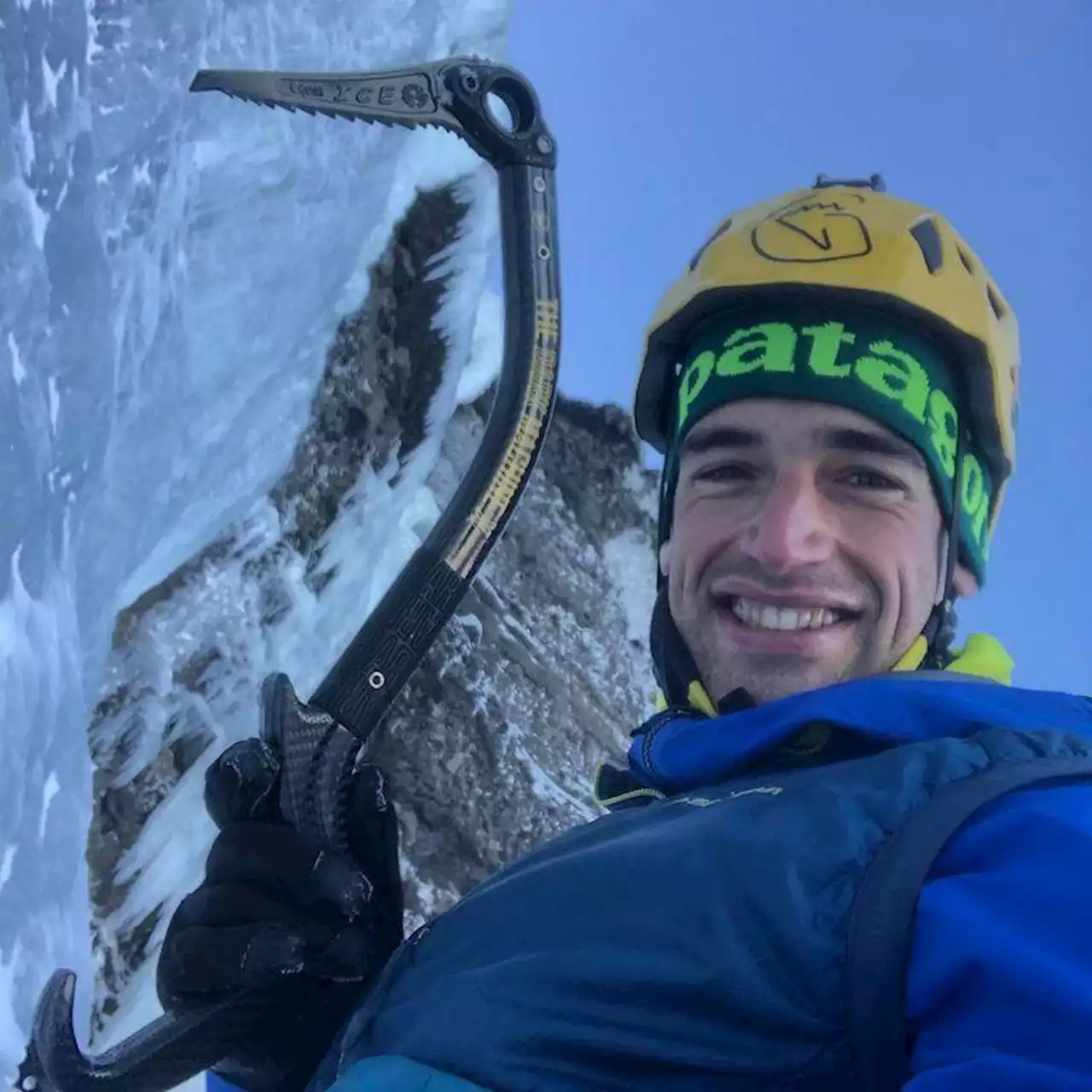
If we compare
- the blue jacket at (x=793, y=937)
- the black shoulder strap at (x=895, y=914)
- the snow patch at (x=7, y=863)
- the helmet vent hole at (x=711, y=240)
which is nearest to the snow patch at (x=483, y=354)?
the snow patch at (x=7, y=863)

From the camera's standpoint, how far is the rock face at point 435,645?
14.3 feet

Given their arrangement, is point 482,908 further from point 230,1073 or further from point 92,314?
point 92,314

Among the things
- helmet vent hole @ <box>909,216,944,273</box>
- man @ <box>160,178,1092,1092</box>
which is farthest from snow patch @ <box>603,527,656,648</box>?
helmet vent hole @ <box>909,216,944,273</box>

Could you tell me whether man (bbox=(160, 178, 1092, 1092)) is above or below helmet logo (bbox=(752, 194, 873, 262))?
below

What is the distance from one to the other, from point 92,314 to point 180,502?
1.46m

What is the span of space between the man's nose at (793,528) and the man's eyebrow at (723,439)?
8 cm

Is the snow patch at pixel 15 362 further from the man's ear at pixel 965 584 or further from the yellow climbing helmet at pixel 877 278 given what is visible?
the man's ear at pixel 965 584

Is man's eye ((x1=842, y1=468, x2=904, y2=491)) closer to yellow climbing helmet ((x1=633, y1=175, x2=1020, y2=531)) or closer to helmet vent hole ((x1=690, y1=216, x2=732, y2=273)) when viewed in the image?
yellow climbing helmet ((x1=633, y1=175, x2=1020, y2=531))

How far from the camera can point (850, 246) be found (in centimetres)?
153

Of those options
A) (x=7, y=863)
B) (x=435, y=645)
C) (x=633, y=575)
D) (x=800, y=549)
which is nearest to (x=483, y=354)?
Answer: (x=633, y=575)

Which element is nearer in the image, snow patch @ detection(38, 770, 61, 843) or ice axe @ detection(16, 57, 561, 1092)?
ice axe @ detection(16, 57, 561, 1092)

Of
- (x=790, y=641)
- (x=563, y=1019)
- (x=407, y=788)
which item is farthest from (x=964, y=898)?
(x=407, y=788)

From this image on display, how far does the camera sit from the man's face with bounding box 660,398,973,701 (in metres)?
1.33

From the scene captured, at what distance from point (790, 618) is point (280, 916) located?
660 mm
